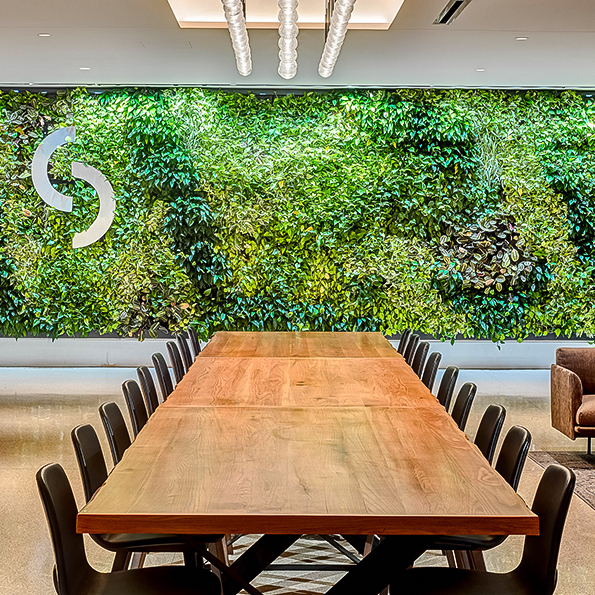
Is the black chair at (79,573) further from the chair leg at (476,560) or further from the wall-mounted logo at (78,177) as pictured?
the wall-mounted logo at (78,177)

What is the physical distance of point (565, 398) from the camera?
489 cm

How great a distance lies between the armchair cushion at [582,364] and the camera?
5.22 m

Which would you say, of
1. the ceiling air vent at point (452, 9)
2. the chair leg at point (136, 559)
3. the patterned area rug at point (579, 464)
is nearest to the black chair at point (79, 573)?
the chair leg at point (136, 559)

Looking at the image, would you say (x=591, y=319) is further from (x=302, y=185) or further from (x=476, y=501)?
(x=476, y=501)

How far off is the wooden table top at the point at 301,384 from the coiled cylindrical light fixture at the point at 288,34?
185 centimetres

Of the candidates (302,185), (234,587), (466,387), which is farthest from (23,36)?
(234,587)

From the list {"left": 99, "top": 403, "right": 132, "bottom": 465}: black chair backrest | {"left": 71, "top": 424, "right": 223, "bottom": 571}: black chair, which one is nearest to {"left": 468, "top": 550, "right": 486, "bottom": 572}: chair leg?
{"left": 71, "top": 424, "right": 223, "bottom": 571}: black chair

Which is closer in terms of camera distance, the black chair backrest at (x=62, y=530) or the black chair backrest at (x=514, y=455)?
the black chair backrest at (x=62, y=530)

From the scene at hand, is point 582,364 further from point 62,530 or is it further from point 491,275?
point 62,530

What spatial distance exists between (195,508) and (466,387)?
184cm

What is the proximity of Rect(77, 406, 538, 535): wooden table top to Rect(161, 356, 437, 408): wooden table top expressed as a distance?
0.30 meters

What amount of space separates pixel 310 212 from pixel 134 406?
16.8 ft

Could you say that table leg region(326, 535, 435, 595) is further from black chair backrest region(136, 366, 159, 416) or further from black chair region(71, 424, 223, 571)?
black chair backrest region(136, 366, 159, 416)

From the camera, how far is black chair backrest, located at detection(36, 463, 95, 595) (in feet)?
6.31
